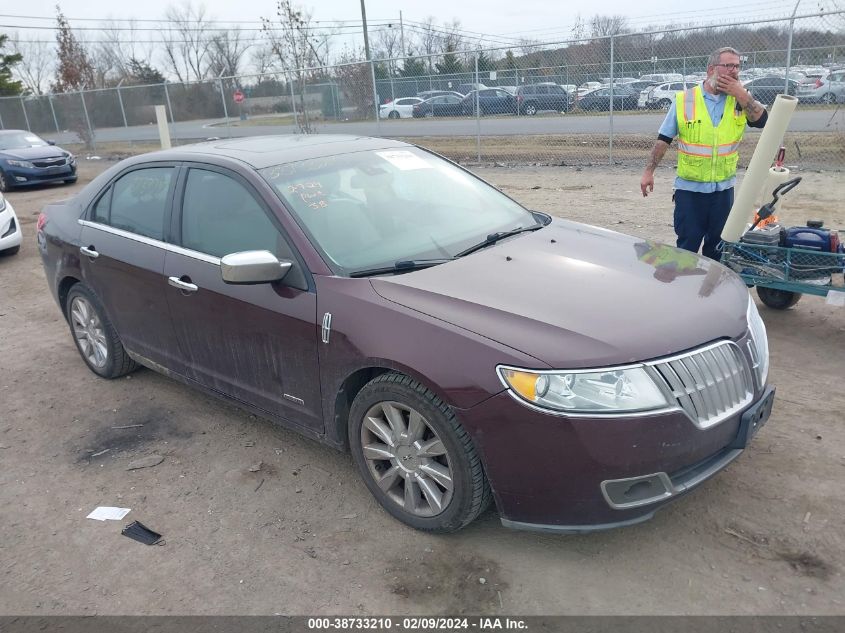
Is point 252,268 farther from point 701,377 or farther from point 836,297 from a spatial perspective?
point 836,297

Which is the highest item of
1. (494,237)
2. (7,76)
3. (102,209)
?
(7,76)

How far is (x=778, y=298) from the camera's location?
18.0ft

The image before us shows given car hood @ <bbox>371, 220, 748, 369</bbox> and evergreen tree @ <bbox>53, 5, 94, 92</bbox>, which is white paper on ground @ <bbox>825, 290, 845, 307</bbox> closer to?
car hood @ <bbox>371, 220, 748, 369</bbox>

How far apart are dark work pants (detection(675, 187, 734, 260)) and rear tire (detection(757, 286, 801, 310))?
48 centimetres

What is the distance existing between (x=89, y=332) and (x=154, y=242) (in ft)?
4.36

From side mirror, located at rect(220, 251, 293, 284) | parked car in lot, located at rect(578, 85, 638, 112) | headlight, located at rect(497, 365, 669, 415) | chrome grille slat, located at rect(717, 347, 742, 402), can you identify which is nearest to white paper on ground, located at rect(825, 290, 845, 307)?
chrome grille slat, located at rect(717, 347, 742, 402)

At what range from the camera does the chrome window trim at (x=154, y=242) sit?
3.86m

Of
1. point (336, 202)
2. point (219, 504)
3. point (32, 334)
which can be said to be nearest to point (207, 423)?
point (219, 504)

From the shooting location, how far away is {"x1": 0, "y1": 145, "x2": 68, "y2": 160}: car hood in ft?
51.9

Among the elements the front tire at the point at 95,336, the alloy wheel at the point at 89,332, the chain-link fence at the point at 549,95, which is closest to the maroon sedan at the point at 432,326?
the front tire at the point at 95,336

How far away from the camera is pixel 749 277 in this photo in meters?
4.93

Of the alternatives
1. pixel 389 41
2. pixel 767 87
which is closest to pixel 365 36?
pixel 389 41

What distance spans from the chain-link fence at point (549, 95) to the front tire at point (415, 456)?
9.00 meters

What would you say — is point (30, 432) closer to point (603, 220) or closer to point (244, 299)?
point (244, 299)
